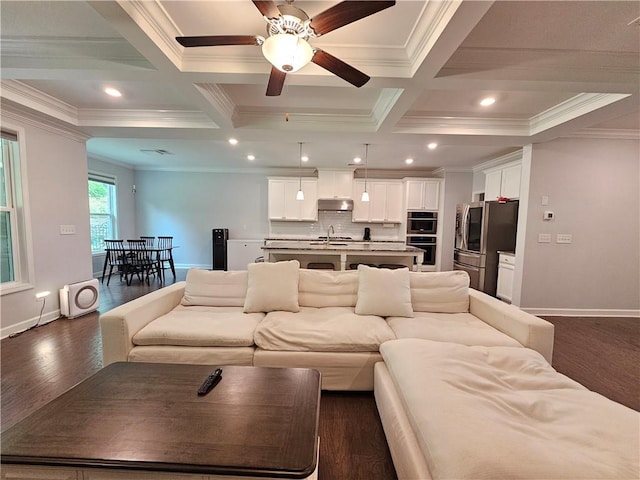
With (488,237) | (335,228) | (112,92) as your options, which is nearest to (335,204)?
(335,228)

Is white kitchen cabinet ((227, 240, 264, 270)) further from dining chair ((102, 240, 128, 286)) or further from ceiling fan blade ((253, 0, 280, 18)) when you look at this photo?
ceiling fan blade ((253, 0, 280, 18))

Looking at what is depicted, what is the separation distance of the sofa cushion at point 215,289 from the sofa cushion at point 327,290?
57 cm

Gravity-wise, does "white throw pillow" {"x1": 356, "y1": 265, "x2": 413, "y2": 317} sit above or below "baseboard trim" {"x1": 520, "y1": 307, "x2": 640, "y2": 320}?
above

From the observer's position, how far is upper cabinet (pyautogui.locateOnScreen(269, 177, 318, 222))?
630cm

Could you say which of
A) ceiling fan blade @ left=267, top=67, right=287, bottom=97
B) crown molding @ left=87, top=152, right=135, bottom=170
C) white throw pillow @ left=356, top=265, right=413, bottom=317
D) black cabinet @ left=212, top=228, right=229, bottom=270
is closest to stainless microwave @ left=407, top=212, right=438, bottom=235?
white throw pillow @ left=356, top=265, right=413, bottom=317

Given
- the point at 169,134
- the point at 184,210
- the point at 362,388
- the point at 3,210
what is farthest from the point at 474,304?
the point at 184,210

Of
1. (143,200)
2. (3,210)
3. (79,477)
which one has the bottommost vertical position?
(79,477)

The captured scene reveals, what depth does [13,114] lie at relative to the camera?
294cm

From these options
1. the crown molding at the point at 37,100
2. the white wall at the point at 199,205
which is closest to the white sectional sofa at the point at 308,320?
the crown molding at the point at 37,100

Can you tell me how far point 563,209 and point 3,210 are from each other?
6909 mm

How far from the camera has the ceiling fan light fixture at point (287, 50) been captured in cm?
148

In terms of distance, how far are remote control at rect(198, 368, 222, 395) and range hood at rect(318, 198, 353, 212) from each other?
5092mm

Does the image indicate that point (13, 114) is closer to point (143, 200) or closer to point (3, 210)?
point (3, 210)

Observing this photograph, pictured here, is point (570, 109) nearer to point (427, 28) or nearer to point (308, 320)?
point (427, 28)
